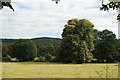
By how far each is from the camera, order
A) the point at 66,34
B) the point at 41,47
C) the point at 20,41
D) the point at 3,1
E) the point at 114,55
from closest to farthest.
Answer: the point at 3,1 < the point at 66,34 < the point at 114,55 < the point at 20,41 < the point at 41,47

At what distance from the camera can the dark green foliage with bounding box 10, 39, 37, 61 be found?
64.6 m

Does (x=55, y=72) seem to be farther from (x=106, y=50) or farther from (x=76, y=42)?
(x=106, y=50)

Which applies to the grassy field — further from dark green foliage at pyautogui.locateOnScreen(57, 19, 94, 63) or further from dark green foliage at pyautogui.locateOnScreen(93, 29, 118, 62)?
dark green foliage at pyautogui.locateOnScreen(93, 29, 118, 62)

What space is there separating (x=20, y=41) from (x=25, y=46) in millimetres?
3597

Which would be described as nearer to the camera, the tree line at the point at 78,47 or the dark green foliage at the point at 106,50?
the tree line at the point at 78,47

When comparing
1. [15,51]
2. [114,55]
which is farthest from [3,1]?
[15,51]

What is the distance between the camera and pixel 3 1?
9.54ft

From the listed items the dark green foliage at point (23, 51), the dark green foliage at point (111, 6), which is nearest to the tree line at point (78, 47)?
the dark green foliage at point (23, 51)

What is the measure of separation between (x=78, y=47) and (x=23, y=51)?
832 inches

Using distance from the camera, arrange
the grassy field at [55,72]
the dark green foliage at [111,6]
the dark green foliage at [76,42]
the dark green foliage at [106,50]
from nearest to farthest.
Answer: the dark green foliage at [111,6] → the grassy field at [55,72] → the dark green foliage at [76,42] → the dark green foliage at [106,50]

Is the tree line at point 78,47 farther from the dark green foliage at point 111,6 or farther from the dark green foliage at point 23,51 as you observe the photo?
the dark green foliage at point 111,6

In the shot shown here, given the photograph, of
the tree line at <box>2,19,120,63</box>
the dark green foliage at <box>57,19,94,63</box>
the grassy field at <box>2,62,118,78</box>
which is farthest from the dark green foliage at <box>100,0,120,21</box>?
the dark green foliage at <box>57,19,94,63</box>

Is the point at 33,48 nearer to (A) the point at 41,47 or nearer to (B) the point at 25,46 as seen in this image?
(B) the point at 25,46

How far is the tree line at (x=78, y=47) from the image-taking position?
49.2m
